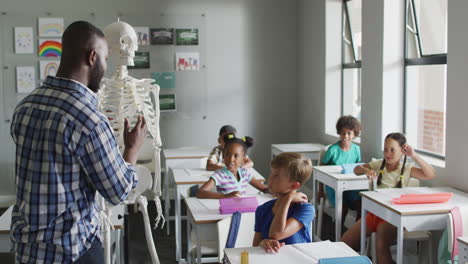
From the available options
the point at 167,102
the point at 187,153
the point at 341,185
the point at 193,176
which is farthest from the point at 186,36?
the point at 341,185

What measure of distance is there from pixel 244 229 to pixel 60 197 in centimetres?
148

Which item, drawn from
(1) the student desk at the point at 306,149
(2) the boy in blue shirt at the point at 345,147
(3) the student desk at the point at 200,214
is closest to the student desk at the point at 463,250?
(3) the student desk at the point at 200,214

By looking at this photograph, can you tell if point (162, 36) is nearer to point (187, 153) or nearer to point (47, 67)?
point (47, 67)

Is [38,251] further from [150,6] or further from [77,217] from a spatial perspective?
[150,6]

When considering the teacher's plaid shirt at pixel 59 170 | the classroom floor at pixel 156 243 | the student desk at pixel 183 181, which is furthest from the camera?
the classroom floor at pixel 156 243

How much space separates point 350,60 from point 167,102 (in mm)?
2365

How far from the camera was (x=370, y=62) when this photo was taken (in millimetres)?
5152

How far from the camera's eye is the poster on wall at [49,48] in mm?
6680

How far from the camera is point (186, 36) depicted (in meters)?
7.00

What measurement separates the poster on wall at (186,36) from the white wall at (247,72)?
175 millimetres

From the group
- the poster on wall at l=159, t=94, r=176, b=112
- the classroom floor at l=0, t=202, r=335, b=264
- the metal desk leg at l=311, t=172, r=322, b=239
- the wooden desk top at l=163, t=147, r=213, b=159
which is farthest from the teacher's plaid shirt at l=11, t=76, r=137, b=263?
the poster on wall at l=159, t=94, r=176, b=112

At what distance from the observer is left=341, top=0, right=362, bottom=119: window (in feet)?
20.4

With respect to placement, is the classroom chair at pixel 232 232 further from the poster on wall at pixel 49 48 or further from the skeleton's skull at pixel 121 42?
the poster on wall at pixel 49 48

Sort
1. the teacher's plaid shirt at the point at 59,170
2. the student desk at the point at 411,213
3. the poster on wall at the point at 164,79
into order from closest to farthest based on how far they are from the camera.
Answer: the teacher's plaid shirt at the point at 59,170, the student desk at the point at 411,213, the poster on wall at the point at 164,79
